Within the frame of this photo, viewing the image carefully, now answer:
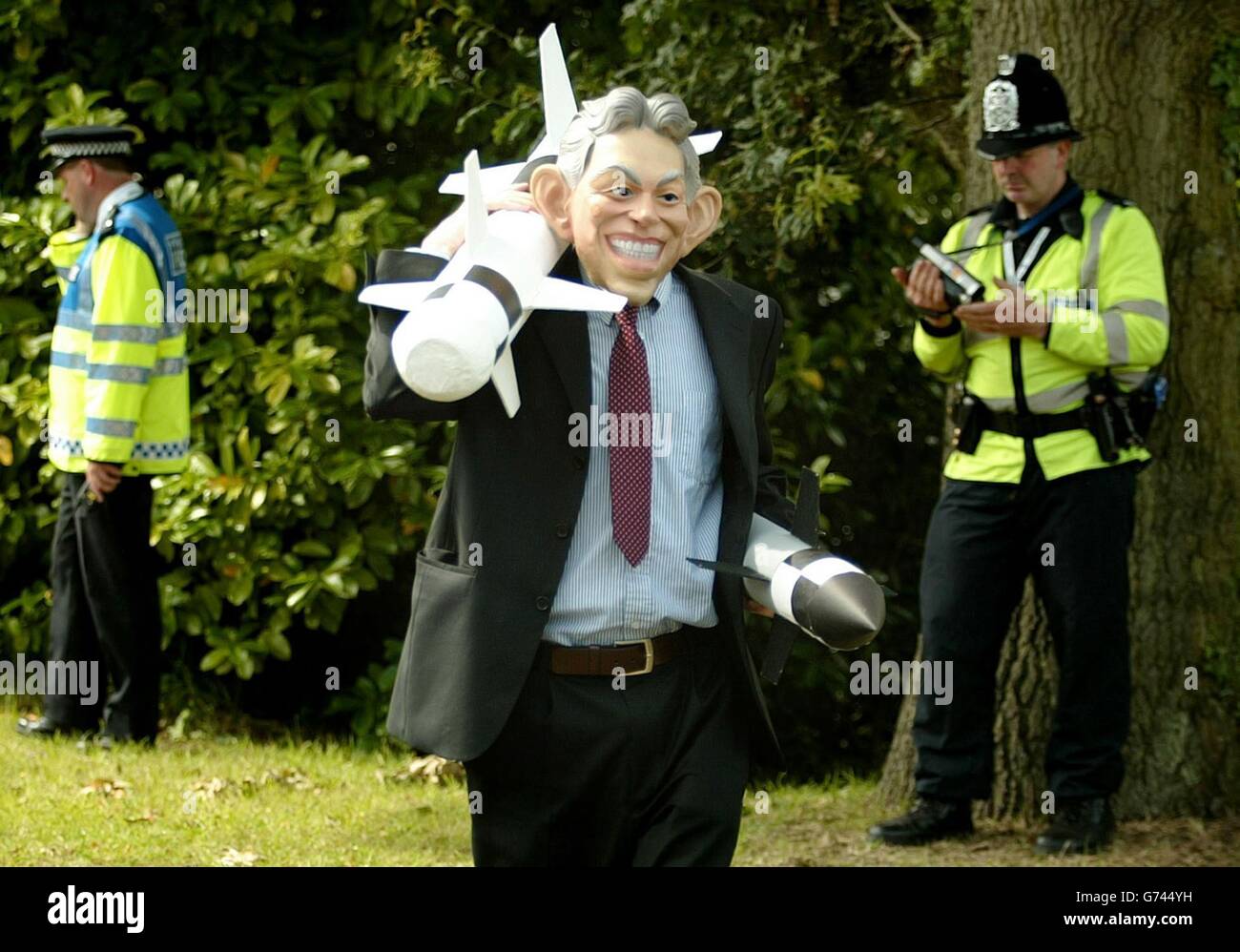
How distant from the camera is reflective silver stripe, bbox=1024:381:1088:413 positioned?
559cm

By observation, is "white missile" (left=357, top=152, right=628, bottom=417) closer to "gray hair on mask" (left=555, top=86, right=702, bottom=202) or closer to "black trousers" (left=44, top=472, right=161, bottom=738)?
"gray hair on mask" (left=555, top=86, right=702, bottom=202)

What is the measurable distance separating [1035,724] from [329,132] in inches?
157

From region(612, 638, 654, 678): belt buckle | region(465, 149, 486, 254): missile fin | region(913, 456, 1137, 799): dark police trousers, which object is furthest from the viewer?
region(913, 456, 1137, 799): dark police trousers

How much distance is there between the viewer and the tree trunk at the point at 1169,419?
6012 mm

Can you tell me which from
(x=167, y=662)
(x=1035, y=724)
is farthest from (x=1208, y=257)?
(x=167, y=662)

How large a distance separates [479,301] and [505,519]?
20.3 inches

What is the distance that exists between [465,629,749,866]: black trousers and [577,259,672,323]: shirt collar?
67cm

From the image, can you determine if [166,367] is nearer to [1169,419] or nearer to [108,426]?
[108,426]

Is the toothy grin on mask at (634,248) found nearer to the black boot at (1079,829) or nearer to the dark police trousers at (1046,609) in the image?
the dark police trousers at (1046,609)

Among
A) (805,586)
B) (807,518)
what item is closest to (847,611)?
(805,586)

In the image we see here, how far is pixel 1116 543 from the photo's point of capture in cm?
562

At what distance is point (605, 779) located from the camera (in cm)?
350

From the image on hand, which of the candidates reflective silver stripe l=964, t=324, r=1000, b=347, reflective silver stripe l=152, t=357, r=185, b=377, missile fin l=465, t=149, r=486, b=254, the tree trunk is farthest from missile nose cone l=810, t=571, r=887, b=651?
reflective silver stripe l=152, t=357, r=185, b=377

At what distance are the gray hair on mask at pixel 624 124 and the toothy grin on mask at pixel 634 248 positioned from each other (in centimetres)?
14
